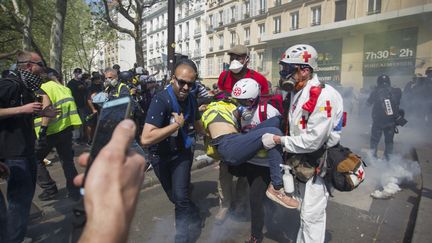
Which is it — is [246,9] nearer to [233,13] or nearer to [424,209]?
[233,13]

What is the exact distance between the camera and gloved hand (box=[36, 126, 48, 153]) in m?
4.21

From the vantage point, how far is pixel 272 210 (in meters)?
4.23

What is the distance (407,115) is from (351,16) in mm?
17007

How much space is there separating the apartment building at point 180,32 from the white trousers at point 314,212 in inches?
1404

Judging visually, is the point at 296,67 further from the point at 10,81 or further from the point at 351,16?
the point at 351,16

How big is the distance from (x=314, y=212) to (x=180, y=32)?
2015 inches

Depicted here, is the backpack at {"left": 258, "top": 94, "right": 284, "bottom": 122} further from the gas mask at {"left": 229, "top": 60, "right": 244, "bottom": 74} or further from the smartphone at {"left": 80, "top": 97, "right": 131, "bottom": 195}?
the smartphone at {"left": 80, "top": 97, "right": 131, "bottom": 195}

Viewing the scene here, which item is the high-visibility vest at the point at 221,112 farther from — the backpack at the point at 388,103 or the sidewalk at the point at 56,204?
the backpack at the point at 388,103

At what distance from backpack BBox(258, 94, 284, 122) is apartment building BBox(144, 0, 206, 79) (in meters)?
34.6

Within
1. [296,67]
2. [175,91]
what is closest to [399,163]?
[296,67]

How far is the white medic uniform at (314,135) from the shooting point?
8.12ft

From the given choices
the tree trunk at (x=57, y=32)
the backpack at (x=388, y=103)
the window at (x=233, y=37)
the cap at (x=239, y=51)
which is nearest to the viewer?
the cap at (x=239, y=51)

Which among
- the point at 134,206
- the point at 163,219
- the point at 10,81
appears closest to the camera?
the point at 134,206

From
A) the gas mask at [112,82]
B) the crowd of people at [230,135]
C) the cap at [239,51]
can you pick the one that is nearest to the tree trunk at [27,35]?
the gas mask at [112,82]
